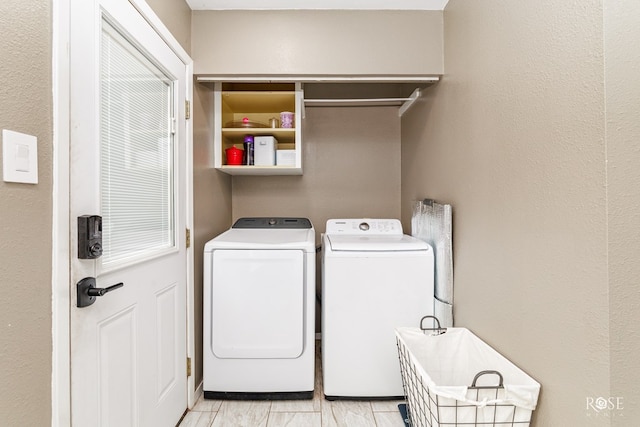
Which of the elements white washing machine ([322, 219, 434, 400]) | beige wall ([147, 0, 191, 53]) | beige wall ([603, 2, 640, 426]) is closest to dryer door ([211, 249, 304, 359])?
white washing machine ([322, 219, 434, 400])

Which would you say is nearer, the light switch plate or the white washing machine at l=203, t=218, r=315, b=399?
the light switch plate

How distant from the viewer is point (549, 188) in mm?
981

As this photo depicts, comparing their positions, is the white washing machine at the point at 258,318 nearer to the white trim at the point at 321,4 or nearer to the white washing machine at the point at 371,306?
the white washing machine at the point at 371,306

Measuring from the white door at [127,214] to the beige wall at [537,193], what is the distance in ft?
4.72

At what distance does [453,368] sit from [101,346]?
4.94 ft

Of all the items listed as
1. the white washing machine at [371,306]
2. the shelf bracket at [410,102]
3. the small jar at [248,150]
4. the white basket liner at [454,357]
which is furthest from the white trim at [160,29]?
the white basket liner at [454,357]

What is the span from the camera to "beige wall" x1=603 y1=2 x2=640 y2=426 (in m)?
0.77

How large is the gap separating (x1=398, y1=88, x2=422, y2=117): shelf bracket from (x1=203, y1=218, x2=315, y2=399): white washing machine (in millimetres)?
1398

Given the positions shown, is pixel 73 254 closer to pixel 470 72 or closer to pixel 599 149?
pixel 599 149

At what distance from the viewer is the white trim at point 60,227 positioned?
89 cm

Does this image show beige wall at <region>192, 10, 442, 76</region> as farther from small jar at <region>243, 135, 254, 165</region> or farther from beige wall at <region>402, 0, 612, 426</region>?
small jar at <region>243, 135, 254, 165</region>

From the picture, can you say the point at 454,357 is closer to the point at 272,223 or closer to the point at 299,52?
the point at 272,223

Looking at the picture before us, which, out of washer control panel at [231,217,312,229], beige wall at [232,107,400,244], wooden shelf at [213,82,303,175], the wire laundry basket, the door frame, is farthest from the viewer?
beige wall at [232,107,400,244]

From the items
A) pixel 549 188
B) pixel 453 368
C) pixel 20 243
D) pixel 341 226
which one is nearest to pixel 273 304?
pixel 341 226
